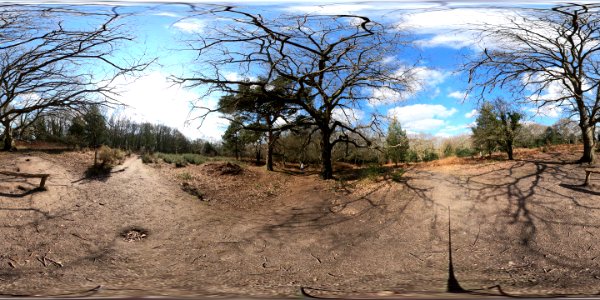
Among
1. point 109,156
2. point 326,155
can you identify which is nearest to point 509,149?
point 326,155

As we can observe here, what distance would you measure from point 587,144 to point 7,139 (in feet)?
9.55

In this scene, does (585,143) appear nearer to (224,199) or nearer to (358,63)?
(358,63)

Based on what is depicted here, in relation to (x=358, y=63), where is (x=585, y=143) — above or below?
below

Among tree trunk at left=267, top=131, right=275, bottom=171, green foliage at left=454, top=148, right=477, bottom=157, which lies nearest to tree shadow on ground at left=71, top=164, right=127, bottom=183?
tree trunk at left=267, top=131, right=275, bottom=171

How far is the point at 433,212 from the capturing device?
4.98 ft

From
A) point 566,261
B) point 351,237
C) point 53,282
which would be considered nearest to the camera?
point 53,282

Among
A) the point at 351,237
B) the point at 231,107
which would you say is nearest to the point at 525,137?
the point at 351,237

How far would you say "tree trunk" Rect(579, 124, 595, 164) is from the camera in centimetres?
171

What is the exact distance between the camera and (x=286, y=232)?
140cm

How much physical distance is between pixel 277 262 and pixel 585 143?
1.74m

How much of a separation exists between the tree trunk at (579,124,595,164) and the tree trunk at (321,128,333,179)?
1.34 m

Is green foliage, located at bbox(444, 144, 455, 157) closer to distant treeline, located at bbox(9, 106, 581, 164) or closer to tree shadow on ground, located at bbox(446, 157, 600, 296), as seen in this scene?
distant treeline, located at bbox(9, 106, 581, 164)

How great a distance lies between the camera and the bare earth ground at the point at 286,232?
130cm

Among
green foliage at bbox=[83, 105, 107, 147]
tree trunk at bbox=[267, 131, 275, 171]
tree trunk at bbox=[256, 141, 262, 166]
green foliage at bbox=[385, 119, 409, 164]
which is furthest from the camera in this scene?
tree trunk at bbox=[267, 131, 275, 171]
